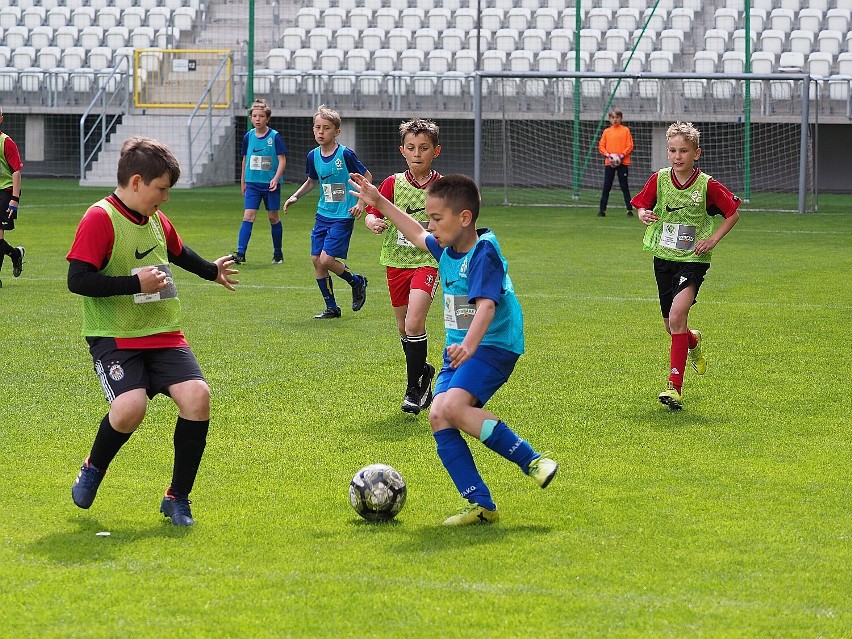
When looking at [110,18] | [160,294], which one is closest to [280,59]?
[110,18]

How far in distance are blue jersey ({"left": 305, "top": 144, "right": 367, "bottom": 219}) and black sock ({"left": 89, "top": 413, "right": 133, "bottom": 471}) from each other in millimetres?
6241

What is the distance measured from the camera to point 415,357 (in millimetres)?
7297

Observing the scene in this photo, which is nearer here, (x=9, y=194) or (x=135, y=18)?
(x=9, y=194)

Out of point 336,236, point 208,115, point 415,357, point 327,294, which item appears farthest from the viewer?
point 208,115

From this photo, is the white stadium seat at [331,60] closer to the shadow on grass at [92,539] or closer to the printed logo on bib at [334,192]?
the printed logo on bib at [334,192]

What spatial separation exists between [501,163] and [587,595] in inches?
936

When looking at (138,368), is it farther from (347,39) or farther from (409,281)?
(347,39)

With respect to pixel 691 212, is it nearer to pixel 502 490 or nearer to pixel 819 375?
pixel 819 375

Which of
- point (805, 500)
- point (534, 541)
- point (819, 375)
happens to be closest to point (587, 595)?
point (534, 541)

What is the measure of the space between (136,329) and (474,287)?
1.31 m

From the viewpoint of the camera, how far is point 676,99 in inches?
1031

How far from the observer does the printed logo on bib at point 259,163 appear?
51.1 feet

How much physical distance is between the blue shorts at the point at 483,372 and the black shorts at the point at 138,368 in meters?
1.02

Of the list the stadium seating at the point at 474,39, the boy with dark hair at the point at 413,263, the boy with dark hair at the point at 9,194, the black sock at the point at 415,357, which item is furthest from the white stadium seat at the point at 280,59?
the black sock at the point at 415,357
